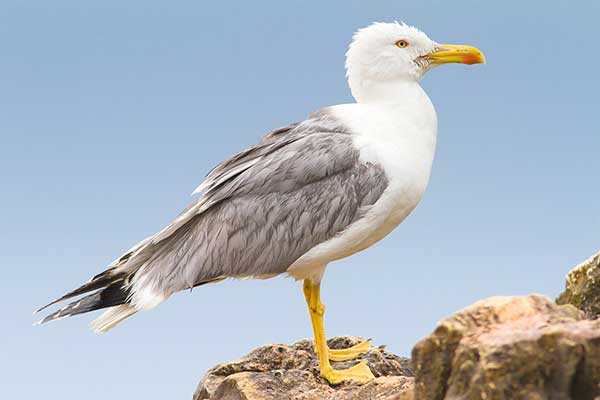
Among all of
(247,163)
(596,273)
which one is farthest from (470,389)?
(247,163)

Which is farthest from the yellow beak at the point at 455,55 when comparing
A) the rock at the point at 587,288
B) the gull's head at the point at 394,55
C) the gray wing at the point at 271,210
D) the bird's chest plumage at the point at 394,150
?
the rock at the point at 587,288

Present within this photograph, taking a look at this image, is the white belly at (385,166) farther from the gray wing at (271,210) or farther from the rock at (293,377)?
the rock at (293,377)

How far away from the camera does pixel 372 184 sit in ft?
28.9

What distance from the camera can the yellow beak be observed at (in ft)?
32.0

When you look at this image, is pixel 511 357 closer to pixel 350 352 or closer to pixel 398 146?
pixel 398 146

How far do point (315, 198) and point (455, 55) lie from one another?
7.35 ft

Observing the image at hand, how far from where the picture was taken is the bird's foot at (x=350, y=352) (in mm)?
9740

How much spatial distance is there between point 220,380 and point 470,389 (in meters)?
5.04

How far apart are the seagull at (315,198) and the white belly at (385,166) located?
12 millimetres

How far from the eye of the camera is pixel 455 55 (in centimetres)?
980

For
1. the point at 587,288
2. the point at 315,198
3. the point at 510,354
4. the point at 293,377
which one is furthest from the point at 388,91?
the point at 510,354

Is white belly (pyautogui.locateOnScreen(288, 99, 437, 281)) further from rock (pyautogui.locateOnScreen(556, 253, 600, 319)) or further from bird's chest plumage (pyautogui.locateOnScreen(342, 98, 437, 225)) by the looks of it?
rock (pyautogui.locateOnScreen(556, 253, 600, 319))

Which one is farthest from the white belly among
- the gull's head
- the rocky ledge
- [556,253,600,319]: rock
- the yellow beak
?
the rocky ledge

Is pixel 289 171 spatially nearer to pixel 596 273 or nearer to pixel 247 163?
pixel 247 163
